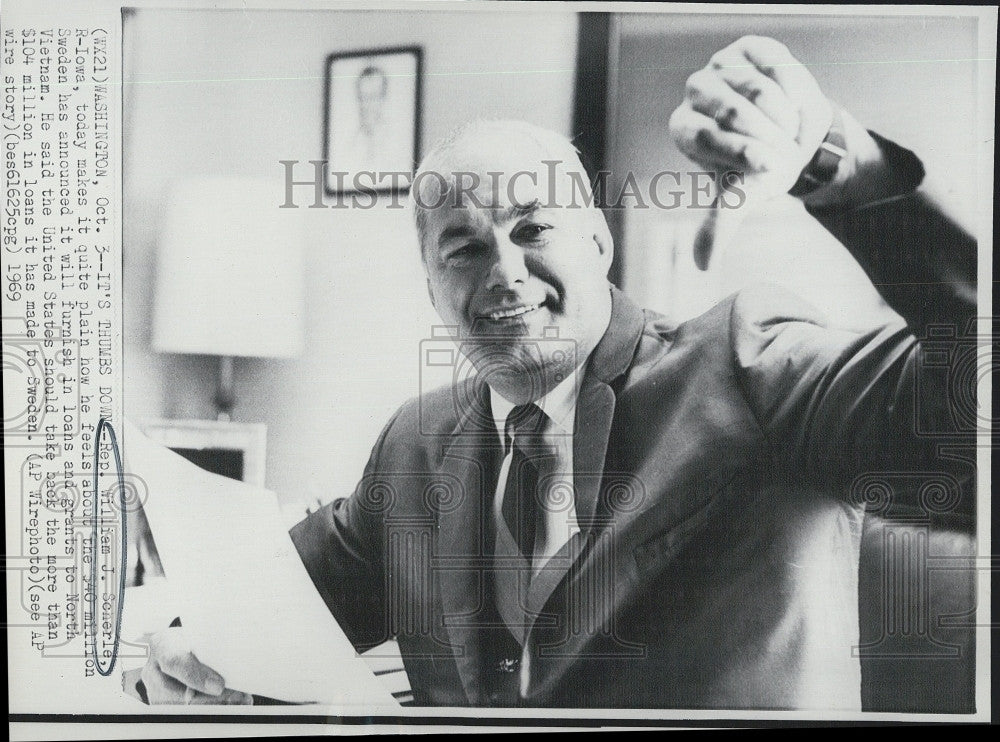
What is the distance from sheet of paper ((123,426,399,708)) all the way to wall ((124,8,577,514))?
0.07 m

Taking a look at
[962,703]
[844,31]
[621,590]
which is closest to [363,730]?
[621,590]

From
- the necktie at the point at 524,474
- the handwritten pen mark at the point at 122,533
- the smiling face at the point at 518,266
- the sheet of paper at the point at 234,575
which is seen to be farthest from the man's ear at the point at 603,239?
the handwritten pen mark at the point at 122,533

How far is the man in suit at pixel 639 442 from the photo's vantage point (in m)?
1.20

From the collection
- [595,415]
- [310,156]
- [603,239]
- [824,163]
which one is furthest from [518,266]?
[824,163]

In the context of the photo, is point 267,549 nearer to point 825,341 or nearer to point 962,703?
point 825,341

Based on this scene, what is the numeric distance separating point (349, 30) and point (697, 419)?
0.78 meters

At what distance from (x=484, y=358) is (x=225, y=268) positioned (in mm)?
407

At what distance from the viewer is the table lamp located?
Result: 3.98 ft

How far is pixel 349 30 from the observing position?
4.01ft

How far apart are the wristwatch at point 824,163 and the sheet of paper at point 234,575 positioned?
3.00 feet

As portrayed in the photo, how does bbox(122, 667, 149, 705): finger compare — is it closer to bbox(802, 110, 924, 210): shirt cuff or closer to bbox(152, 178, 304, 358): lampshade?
bbox(152, 178, 304, 358): lampshade

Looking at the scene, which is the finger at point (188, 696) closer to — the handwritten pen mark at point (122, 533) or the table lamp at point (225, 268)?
the handwritten pen mark at point (122, 533)

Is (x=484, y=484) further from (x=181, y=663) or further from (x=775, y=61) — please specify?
(x=775, y=61)

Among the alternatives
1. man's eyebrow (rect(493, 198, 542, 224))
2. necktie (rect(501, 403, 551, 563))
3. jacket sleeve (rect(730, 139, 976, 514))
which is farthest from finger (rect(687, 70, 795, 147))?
necktie (rect(501, 403, 551, 563))
